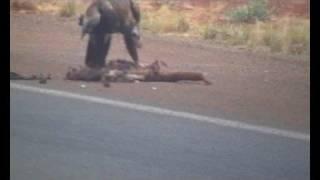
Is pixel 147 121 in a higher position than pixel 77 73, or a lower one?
lower

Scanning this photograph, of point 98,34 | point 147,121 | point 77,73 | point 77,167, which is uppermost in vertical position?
point 98,34

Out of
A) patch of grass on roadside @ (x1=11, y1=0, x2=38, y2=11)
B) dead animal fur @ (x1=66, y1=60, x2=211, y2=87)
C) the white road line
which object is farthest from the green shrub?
patch of grass on roadside @ (x1=11, y1=0, x2=38, y2=11)

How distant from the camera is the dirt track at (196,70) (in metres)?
3.35

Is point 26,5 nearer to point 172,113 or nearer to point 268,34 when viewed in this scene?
point 172,113

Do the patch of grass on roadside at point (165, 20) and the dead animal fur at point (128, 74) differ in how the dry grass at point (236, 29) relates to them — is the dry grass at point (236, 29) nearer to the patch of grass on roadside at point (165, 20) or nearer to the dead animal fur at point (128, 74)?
the patch of grass on roadside at point (165, 20)

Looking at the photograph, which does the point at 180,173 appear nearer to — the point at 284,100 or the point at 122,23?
the point at 284,100

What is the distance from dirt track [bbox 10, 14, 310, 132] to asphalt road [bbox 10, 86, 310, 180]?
0.11 meters

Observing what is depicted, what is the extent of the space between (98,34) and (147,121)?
0.64 meters

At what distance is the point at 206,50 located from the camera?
339cm

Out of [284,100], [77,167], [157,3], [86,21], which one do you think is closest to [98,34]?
[86,21]

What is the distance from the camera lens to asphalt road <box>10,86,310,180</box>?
11.2 ft

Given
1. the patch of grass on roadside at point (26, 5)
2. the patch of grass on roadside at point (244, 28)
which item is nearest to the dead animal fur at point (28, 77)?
the patch of grass on roadside at point (26, 5)

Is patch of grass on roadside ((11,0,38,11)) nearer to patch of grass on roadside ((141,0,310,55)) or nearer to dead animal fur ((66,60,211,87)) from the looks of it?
dead animal fur ((66,60,211,87))

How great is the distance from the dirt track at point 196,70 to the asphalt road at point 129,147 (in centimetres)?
11
